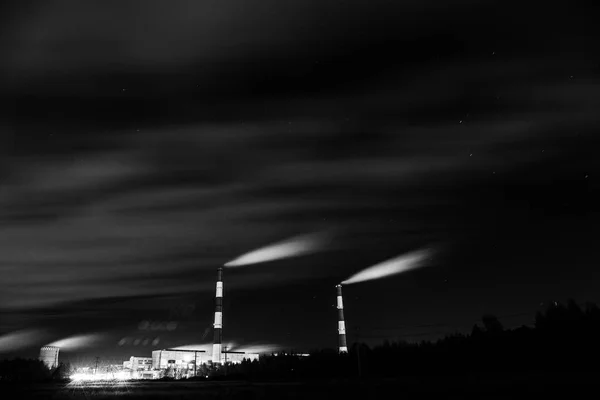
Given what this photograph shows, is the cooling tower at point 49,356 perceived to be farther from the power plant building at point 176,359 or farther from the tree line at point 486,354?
the tree line at point 486,354

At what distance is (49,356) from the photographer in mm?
146750

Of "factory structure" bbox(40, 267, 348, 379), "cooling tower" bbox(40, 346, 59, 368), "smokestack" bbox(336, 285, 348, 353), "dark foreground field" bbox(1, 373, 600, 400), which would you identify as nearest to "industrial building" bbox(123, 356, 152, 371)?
"factory structure" bbox(40, 267, 348, 379)

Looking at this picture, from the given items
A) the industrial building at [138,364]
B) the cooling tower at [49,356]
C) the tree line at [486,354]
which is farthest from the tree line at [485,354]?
the cooling tower at [49,356]

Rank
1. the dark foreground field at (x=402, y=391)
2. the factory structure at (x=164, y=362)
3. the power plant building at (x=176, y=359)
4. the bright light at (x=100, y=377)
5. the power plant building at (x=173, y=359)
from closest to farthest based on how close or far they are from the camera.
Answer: the dark foreground field at (x=402, y=391) → the bright light at (x=100, y=377) → the factory structure at (x=164, y=362) → the power plant building at (x=176, y=359) → the power plant building at (x=173, y=359)

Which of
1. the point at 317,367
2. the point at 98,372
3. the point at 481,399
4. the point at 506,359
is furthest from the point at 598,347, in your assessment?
the point at 98,372

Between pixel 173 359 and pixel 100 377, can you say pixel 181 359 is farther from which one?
pixel 100 377

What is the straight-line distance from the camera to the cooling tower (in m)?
145

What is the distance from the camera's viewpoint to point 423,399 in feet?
53.1

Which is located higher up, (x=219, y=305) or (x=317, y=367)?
(x=219, y=305)

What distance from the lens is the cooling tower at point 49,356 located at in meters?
145

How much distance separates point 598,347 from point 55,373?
140 metres

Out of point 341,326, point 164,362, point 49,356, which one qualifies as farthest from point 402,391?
point 49,356

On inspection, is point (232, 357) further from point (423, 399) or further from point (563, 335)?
point (423, 399)

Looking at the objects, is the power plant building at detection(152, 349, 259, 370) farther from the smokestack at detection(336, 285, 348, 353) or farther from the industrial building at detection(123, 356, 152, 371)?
the smokestack at detection(336, 285, 348, 353)
